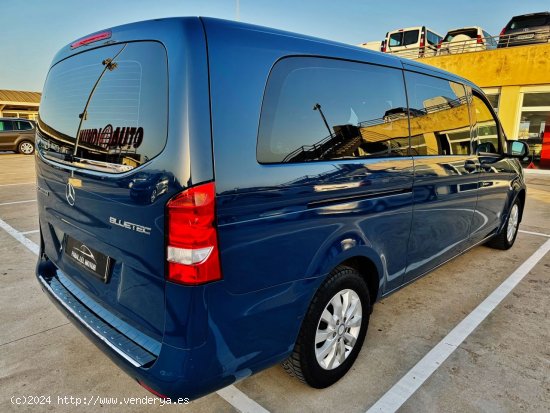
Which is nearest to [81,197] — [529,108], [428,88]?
[428,88]

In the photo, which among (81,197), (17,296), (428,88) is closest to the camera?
(81,197)

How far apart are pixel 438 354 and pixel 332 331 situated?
92 cm

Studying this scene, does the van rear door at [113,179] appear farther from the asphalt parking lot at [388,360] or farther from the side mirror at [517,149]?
the side mirror at [517,149]

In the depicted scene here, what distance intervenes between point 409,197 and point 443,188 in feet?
1.86

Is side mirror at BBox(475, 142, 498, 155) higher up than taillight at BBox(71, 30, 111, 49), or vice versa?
taillight at BBox(71, 30, 111, 49)

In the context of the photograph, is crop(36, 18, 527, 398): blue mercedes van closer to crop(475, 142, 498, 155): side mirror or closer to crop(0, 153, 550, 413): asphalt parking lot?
crop(0, 153, 550, 413): asphalt parking lot

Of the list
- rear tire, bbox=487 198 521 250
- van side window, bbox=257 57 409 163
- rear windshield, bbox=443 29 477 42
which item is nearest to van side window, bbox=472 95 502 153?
rear tire, bbox=487 198 521 250

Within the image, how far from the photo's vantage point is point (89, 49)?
6.68 feet

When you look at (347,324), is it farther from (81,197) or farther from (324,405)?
(81,197)

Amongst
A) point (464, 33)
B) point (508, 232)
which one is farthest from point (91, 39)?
point (464, 33)

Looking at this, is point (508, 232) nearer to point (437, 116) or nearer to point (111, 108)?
point (437, 116)

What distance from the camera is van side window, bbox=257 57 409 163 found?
69.8 inches

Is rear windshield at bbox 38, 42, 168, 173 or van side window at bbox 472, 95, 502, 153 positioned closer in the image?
rear windshield at bbox 38, 42, 168, 173

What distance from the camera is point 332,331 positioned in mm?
2180
